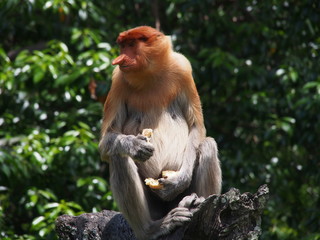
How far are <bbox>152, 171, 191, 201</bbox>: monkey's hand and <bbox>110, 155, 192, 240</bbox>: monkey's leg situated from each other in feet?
0.58

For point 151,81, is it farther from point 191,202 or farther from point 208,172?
point 191,202

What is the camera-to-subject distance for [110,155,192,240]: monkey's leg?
5.12m

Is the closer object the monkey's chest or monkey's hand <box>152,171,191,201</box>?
monkey's hand <box>152,171,191,201</box>

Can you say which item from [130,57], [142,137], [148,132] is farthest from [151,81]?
[142,137]

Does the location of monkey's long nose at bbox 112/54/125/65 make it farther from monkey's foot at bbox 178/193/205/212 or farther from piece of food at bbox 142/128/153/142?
monkey's foot at bbox 178/193/205/212

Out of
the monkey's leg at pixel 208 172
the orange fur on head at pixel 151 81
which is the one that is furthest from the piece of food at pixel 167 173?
the orange fur on head at pixel 151 81

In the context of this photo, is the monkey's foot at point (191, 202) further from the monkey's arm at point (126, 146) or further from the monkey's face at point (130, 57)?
the monkey's face at point (130, 57)

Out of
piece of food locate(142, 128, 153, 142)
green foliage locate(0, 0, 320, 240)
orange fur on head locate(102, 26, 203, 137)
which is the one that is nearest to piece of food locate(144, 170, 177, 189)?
piece of food locate(142, 128, 153, 142)

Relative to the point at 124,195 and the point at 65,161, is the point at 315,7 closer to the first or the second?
the point at 65,161

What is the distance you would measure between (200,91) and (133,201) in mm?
3928

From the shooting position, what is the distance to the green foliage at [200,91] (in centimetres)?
724

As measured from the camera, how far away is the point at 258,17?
342 inches

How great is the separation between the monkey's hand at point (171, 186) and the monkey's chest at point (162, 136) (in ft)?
0.56

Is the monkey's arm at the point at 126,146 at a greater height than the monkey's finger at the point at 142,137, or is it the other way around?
the monkey's finger at the point at 142,137
